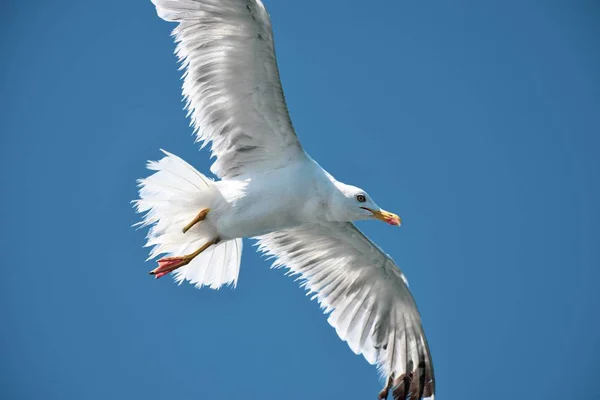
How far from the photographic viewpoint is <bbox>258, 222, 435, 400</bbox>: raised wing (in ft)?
26.5

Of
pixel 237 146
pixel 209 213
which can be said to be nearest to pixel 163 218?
pixel 209 213

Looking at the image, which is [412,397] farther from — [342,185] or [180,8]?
[180,8]

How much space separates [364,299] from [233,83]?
244 centimetres

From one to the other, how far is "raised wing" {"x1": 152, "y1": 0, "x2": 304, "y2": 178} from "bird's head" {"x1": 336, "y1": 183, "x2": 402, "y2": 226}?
0.51 m

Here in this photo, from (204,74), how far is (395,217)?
6.29 ft

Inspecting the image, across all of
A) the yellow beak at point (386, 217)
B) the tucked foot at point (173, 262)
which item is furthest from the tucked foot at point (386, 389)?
the tucked foot at point (173, 262)

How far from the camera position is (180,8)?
6.84 m

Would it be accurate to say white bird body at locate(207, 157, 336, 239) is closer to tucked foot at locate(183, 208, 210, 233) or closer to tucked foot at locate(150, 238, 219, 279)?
tucked foot at locate(183, 208, 210, 233)

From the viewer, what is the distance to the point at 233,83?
7082 millimetres

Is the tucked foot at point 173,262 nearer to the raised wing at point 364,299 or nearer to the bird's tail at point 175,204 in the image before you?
the bird's tail at point 175,204

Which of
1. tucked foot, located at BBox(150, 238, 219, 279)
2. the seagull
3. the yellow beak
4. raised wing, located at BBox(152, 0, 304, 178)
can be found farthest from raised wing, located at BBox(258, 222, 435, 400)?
tucked foot, located at BBox(150, 238, 219, 279)

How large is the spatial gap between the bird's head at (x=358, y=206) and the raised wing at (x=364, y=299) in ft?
3.01

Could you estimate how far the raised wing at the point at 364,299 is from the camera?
8.06 meters

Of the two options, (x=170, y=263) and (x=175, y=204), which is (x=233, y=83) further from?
(x=170, y=263)
